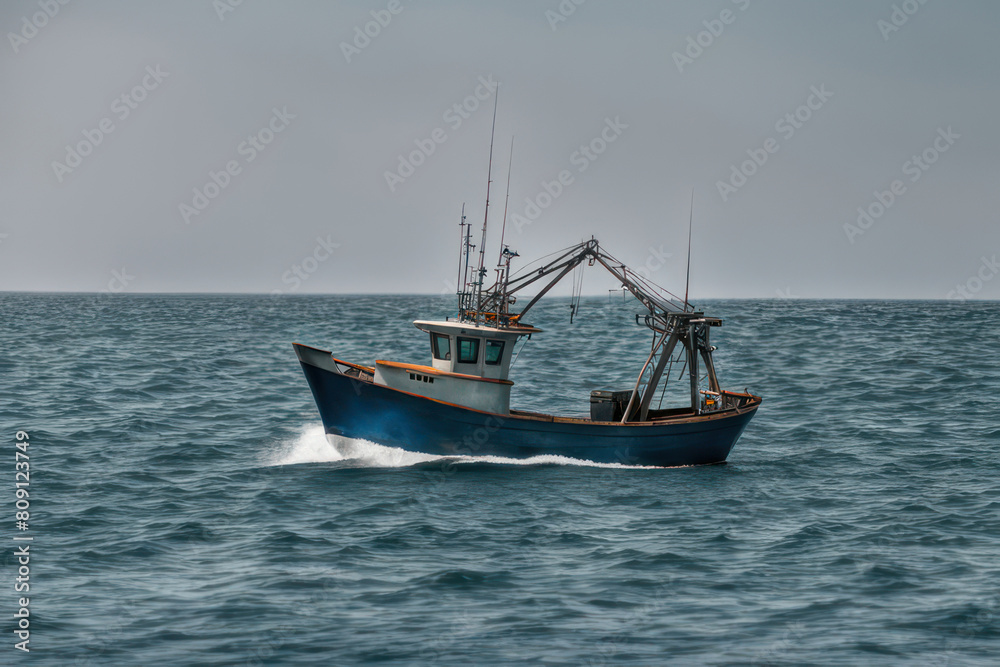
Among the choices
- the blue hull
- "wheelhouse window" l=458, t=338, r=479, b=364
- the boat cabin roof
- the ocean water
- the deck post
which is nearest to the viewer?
the ocean water

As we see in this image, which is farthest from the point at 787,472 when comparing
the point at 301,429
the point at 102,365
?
the point at 102,365

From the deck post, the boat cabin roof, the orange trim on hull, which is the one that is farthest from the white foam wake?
the boat cabin roof

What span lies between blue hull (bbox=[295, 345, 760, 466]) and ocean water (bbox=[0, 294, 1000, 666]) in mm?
491

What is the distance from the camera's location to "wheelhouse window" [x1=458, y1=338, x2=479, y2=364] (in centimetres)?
2748

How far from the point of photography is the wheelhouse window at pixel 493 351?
27500 mm

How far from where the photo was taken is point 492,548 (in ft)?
63.7

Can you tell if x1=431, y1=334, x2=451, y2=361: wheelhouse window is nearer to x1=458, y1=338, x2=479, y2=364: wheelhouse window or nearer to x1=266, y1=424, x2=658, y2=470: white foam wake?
x1=458, y1=338, x2=479, y2=364: wheelhouse window

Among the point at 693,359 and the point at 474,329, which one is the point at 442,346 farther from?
the point at 693,359

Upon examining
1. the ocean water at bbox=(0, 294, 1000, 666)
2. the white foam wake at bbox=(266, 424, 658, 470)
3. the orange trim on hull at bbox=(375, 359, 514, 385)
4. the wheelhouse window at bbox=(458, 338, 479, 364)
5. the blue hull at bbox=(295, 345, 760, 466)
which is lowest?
the ocean water at bbox=(0, 294, 1000, 666)

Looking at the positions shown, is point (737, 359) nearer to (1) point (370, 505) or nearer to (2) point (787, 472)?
(2) point (787, 472)

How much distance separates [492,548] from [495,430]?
24.7 feet

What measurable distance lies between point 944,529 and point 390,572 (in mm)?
12359

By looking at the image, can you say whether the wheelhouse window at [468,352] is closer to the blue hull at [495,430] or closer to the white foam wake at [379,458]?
the blue hull at [495,430]

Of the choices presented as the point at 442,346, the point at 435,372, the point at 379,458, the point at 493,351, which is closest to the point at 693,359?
the point at 493,351
